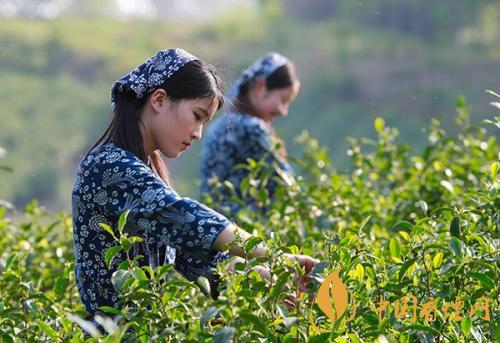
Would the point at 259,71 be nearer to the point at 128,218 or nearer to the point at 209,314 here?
the point at 128,218

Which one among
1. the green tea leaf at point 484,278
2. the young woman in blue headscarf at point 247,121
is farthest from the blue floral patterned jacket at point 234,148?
the green tea leaf at point 484,278

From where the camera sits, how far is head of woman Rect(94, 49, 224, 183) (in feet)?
6.75

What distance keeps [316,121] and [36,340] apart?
64.1 ft

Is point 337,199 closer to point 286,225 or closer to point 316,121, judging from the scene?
point 286,225

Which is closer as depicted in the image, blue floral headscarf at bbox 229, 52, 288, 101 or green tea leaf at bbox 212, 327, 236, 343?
green tea leaf at bbox 212, 327, 236, 343

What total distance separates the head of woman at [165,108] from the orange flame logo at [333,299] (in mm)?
634

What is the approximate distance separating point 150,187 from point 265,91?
7.18 feet

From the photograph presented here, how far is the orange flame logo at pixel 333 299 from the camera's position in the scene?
1489 mm

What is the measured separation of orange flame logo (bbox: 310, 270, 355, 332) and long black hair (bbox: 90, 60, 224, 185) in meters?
0.66

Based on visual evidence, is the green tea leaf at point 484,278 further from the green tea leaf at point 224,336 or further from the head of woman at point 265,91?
the head of woman at point 265,91

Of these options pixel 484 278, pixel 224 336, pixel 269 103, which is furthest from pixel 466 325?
pixel 269 103

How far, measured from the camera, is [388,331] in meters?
1.53

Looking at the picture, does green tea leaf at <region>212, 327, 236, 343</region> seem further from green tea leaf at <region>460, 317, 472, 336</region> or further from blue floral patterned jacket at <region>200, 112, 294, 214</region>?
blue floral patterned jacket at <region>200, 112, 294, 214</region>

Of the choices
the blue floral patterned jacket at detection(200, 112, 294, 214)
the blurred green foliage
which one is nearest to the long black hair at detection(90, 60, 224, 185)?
the blue floral patterned jacket at detection(200, 112, 294, 214)
